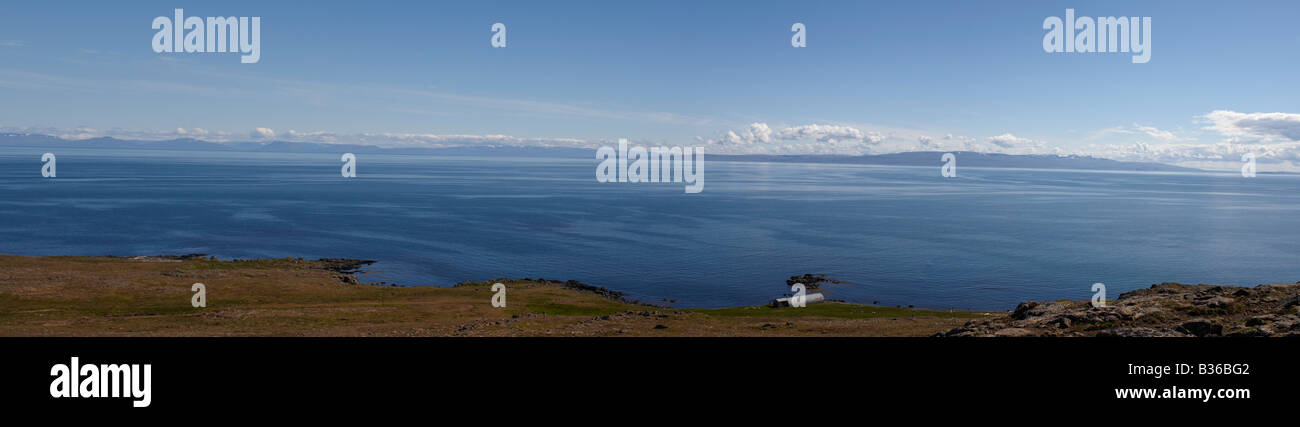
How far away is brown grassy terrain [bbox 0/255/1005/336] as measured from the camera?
123ft

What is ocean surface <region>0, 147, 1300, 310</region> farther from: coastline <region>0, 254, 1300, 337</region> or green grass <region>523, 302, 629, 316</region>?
coastline <region>0, 254, 1300, 337</region>

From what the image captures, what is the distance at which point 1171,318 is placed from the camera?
2733cm

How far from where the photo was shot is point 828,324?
41281 mm

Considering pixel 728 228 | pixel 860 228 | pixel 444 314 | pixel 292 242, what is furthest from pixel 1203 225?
→ pixel 292 242

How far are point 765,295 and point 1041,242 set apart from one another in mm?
62244

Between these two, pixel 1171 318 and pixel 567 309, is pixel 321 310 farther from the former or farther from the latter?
pixel 1171 318

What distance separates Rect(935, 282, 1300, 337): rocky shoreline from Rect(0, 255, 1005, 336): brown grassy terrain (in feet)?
23.0

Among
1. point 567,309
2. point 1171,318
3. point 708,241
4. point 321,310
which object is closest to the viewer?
point 1171,318

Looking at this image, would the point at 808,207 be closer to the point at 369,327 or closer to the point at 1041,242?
the point at 1041,242

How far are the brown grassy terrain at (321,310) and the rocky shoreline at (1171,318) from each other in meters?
7.02

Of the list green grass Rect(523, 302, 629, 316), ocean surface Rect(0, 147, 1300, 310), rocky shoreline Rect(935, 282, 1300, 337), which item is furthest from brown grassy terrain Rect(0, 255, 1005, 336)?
ocean surface Rect(0, 147, 1300, 310)

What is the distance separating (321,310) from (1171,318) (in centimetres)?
4711

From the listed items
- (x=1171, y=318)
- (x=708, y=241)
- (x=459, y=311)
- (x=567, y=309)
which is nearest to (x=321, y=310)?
(x=459, y=311)

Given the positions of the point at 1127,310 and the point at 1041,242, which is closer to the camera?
the point at 1127,310
